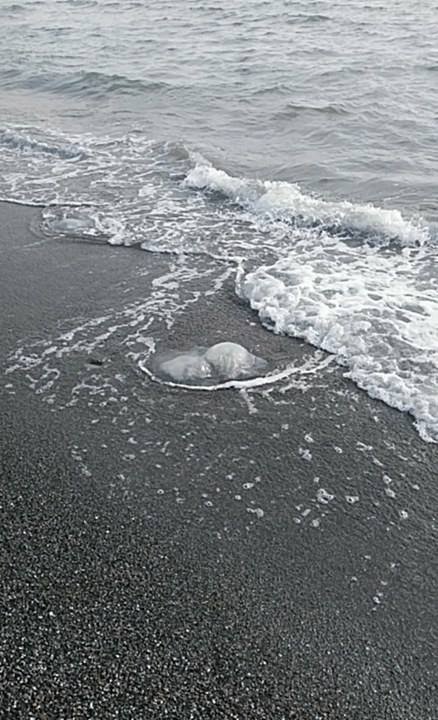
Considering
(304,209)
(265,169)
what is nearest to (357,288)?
(304,209)

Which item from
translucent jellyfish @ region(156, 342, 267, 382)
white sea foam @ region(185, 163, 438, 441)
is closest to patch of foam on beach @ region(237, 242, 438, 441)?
white sea foam @ region(185, 163, 438, 441)

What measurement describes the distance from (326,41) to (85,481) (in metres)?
17.3

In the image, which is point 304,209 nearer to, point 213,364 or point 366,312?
point 366,312

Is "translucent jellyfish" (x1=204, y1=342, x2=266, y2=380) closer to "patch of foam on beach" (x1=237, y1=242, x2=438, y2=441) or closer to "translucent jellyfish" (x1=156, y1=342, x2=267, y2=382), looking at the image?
"translucent jellyfish" (x1=156, y1=342, x2=267, y2=382)

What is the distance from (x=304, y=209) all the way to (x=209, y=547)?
5184 mm

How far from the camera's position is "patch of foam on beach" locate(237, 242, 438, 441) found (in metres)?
4.59

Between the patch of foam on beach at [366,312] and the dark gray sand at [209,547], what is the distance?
208mm

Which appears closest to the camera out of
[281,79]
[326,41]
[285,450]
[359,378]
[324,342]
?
[285,450]

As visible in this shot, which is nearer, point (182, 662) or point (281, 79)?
point (182, 662)

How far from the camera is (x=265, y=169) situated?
363 inches

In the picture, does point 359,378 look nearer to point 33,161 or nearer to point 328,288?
point 328,288

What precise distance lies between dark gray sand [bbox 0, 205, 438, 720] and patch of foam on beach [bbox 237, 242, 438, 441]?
21 centimetres

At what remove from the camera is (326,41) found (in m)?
17.7

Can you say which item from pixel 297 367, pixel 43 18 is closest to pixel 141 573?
pixel 297 367
